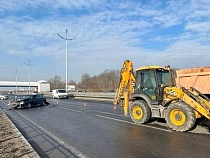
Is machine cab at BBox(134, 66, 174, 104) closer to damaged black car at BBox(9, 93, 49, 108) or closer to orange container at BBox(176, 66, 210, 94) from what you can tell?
orange container at BBox(176, 66, 210, 94)

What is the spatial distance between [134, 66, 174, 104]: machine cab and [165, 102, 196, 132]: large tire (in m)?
1.23

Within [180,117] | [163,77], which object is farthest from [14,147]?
[163,77]

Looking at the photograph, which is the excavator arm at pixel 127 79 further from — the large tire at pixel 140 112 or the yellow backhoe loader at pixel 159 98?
the large tire at pixel 140 112

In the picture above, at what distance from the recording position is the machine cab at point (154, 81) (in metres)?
12.0

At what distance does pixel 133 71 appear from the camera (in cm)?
1417

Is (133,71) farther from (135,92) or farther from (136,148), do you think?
(136,148)

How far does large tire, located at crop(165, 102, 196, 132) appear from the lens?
1002cm

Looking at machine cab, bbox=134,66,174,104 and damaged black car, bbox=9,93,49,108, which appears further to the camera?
damaged black car, bbox=9,93,49,108

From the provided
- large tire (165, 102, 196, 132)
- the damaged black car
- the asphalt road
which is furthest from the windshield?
the damaged black car

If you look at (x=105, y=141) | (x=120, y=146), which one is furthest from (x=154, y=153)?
(x=105, y=141)

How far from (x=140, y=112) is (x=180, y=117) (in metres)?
2.63

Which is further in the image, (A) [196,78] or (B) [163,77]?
(B) [163,77]

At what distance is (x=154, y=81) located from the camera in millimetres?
12211

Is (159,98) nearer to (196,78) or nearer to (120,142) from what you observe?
(196,78)
